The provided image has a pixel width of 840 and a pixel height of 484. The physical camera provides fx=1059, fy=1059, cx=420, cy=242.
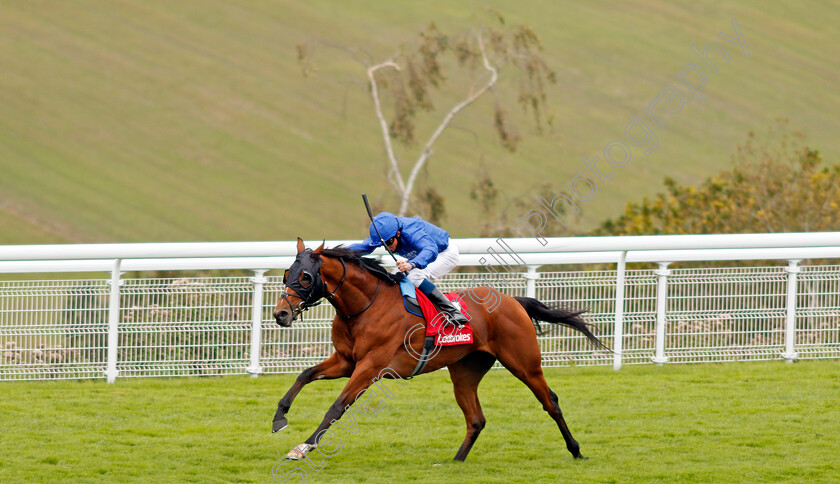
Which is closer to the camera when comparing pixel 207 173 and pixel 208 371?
pixel 208 371

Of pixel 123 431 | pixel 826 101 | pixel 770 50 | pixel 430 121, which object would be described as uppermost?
pixel 770 50

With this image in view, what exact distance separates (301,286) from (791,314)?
16.3 ft

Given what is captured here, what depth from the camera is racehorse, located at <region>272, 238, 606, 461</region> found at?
211 inches

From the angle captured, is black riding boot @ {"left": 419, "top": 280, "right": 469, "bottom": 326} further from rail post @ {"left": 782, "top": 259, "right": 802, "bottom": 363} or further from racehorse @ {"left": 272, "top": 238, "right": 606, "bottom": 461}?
rail post @ {"left": 782, "top": 259, "right": 802, "bottom": 363}

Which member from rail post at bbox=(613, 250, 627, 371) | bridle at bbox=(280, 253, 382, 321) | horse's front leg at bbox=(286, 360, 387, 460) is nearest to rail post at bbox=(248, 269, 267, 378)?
bridle at bbox=(280, 253, 382, 321)

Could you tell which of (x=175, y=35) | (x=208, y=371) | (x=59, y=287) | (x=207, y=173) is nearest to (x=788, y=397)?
(x=208, y=371)

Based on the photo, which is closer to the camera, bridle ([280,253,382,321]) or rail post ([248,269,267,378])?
bridle ([280,253,382,321])

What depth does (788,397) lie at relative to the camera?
7527mm

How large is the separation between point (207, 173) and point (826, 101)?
27502 millimetres

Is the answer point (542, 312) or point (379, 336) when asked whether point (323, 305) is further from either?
point (379, 336)

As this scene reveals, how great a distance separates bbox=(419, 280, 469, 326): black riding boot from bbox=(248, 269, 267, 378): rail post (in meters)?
2.18

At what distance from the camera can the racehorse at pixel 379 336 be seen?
5371mm

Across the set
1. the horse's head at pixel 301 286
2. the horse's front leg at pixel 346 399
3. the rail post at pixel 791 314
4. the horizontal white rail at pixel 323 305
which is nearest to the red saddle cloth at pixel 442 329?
the horse's front leg at pixel 346 399

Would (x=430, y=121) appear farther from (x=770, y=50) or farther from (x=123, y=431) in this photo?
(x=123, y=431)
